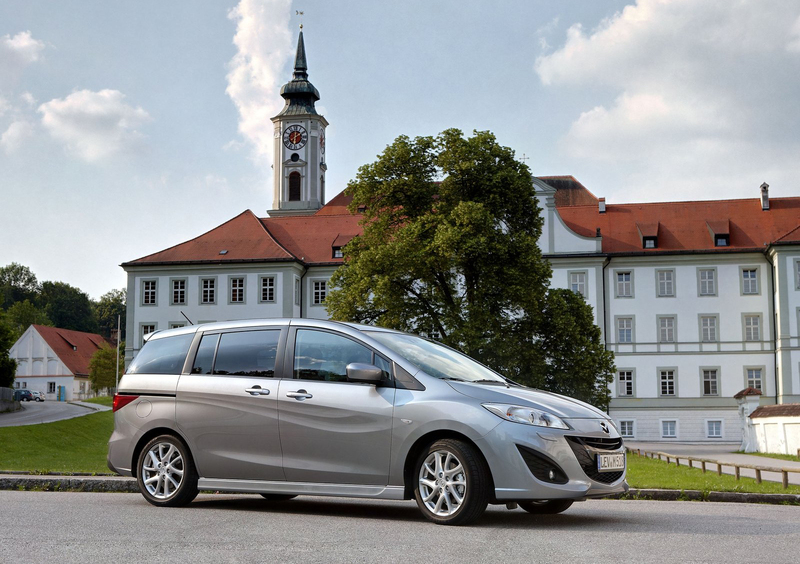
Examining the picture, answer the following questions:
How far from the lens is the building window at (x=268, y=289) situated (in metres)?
57.2

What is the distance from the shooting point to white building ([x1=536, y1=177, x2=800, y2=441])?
54.7 metres

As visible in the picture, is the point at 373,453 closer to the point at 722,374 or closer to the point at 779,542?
the point at 779,542

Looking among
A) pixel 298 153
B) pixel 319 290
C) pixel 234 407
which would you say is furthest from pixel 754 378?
pixel 234 407

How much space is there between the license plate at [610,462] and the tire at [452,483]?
0.98m

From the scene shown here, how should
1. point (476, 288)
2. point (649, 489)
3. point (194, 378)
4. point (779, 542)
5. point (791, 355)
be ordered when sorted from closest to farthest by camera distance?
point (779, 542) → point (194, 378) → point (649, 489) → point (476, 288) → point (791, 355)

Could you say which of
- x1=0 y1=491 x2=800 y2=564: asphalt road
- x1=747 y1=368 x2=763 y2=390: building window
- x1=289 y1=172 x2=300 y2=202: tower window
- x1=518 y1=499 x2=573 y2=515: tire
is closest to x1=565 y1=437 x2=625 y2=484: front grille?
x1=0 y1=491 x2=800 y2=564: asphalt road

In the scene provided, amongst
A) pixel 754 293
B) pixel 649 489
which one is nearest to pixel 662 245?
pixel 754 293

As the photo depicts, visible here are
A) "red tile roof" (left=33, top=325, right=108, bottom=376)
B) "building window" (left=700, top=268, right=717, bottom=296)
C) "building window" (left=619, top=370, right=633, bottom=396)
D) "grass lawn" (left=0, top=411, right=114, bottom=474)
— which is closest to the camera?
"grass lawn" (left=0, top=411, right=114, bottom=474)

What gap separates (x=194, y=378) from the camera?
9.70 metres

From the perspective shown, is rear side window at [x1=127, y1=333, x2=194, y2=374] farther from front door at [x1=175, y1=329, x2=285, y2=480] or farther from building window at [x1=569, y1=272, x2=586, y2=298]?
building window at [x1=569, y1=272, x2=586, y2=298]

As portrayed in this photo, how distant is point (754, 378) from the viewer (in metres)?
54.8

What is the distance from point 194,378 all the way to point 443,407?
287 cm

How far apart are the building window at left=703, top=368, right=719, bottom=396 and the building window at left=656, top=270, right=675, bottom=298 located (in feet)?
15.7

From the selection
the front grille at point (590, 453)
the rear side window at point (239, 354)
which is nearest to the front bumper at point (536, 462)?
the front grille at point (590, 453)
